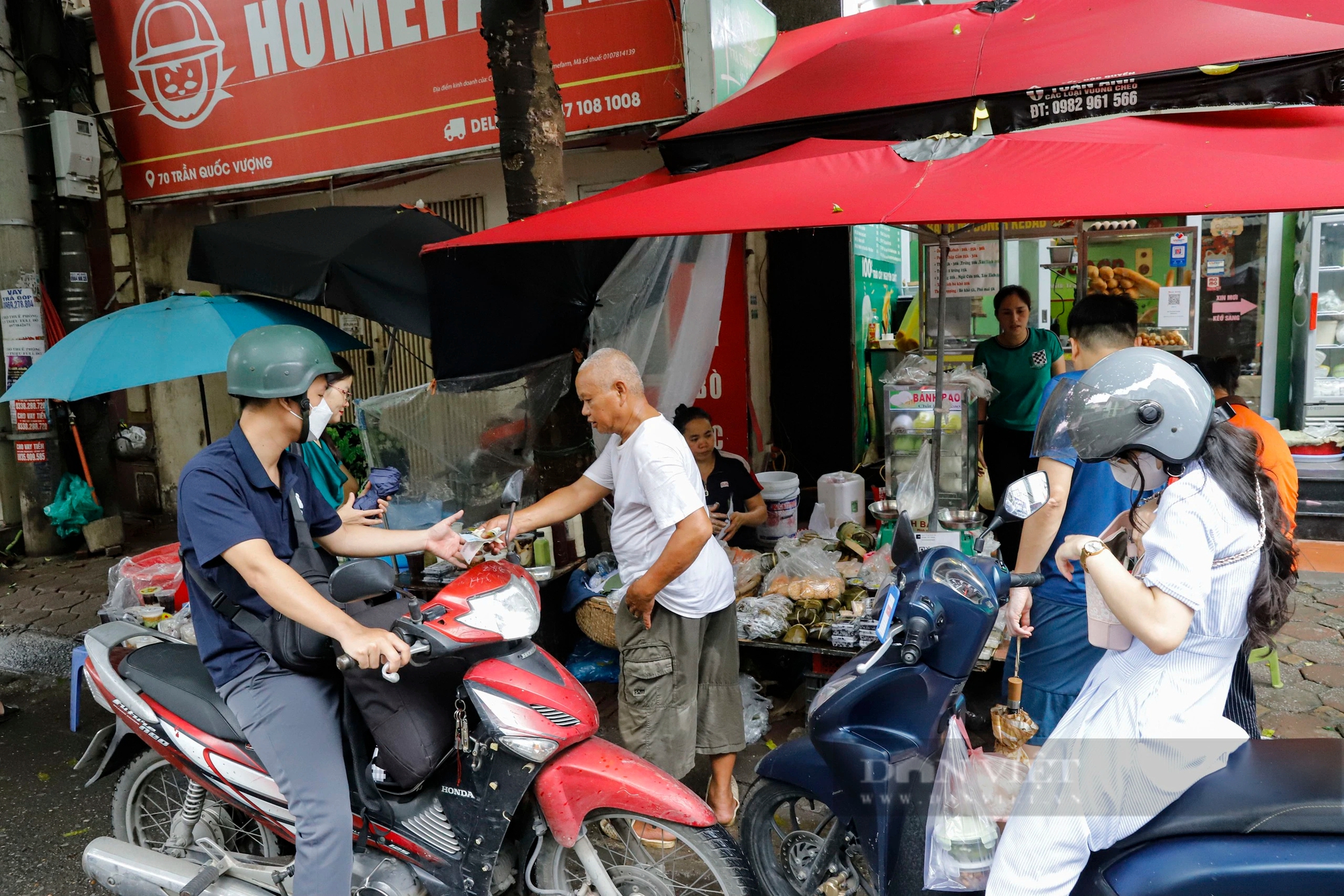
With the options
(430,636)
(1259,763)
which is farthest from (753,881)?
(1259,763)

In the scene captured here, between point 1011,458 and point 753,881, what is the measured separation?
3610mm

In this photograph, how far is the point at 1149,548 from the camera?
186cm

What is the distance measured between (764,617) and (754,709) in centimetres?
43

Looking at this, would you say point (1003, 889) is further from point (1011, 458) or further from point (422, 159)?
point (422, 159)

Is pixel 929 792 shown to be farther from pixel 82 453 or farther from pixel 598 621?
pixel 82 453

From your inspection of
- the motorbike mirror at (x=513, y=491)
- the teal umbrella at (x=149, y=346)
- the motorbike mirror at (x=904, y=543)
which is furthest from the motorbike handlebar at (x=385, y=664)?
the teal umbrella at (x=149, y=346)

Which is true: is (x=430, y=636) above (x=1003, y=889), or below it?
above

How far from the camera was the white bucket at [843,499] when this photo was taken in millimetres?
5570

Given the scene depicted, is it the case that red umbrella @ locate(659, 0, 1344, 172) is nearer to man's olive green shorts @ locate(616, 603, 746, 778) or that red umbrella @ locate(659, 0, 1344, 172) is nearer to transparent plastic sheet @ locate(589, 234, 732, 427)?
transparent plastic sheet @ locate(589, 234, 732, 427)

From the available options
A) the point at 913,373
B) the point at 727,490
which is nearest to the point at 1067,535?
the point at 727,490

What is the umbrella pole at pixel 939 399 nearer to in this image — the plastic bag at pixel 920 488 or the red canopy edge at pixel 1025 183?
the plastic bag at pixel 920 488

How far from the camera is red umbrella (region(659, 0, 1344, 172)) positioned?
331 centimetres

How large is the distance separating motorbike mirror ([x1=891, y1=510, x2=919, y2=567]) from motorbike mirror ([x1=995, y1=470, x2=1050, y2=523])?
257 millimetres

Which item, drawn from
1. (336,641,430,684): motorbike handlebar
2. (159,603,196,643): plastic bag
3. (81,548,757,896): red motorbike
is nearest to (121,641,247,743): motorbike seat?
(81,548,757,896): red motorbike
